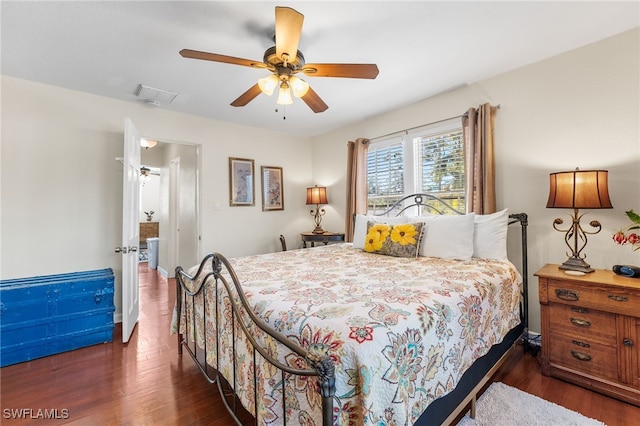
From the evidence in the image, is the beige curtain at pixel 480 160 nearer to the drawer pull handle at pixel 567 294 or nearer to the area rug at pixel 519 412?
the drawer pull handle at pixel 567 294

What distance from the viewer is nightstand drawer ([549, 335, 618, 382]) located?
179 centimetres

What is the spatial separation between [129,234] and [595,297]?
384cm

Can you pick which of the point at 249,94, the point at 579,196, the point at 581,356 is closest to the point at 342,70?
the point at 249,94

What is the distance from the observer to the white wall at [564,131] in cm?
210

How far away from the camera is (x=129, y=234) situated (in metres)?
2.76

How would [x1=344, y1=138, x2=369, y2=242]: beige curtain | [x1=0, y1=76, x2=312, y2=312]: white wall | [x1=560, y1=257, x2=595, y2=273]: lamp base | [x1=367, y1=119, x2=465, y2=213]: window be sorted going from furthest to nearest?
[x1=344, y1=138, x2=369, y2=242]: beige curtain, [x1=367, y1=119, x2=465, y2=213]: window, [x1=0, y1=76, x2=312, y2=312]: white wall, [x1=560, y1=257, x2=595, y2=273]: lamp base

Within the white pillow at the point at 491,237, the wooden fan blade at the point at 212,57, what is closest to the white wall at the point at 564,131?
the white pillow at the point at 491,237

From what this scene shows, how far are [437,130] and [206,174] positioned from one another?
3035mm

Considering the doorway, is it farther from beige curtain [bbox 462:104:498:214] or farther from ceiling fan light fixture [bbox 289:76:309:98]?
beige curtain [bbox 462:104:498:214]

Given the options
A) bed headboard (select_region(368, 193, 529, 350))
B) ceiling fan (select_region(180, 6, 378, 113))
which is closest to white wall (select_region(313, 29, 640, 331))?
bed headboard (select_region(368, 193, 529, 350))

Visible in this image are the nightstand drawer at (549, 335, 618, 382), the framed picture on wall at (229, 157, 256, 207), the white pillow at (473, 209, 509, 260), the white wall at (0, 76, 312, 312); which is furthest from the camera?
the framed picture on wall at (229, 157, 256, 207)

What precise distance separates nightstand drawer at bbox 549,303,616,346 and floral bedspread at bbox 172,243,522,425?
0.26 meters

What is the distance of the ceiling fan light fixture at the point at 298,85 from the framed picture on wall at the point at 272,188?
2493 mm

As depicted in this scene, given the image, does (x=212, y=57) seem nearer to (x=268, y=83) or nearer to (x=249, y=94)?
(x=268, y=83)
